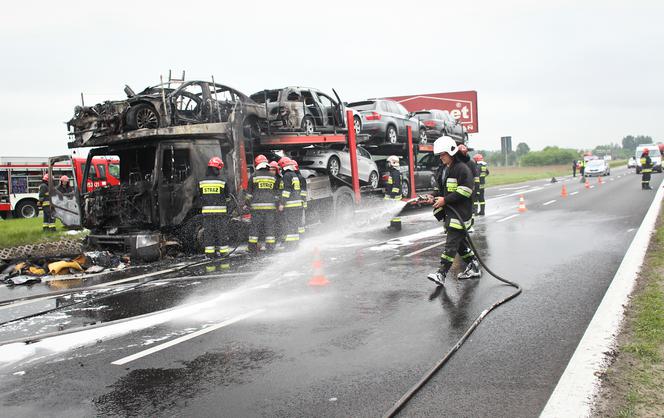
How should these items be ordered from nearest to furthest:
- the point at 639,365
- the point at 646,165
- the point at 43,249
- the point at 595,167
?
the point at 639,365 → the point at 43,249 → the point at 646,165 → the point at 595,167

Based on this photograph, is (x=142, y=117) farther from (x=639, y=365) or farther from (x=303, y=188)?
(x=639, y=365)

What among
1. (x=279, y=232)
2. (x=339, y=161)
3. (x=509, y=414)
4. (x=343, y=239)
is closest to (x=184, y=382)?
(x=509, y=414)

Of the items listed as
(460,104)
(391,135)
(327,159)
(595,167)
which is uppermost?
(460,104)

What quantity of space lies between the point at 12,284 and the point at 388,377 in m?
A: 7.14

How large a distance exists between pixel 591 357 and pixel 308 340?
228 cm

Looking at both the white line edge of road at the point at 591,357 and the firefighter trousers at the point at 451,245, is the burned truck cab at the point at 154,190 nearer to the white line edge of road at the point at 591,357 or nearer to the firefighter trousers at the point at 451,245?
the firefighter trousers at the point at 451,245

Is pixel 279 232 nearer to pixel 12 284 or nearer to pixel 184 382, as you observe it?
pixel 12 284

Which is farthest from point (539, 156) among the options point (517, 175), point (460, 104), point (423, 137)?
point (423, 137)

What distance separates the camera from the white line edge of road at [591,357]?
10.8ft

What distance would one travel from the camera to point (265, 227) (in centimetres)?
1041

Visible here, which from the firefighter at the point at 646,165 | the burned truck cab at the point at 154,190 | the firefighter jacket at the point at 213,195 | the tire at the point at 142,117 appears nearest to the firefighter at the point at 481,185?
the burned truck cab at the point at 154,190

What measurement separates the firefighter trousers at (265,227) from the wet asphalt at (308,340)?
134 cm

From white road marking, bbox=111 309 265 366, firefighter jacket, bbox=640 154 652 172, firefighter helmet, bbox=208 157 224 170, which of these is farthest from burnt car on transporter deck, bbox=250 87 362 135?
firefighter jacket, bbox=640 154 652 172

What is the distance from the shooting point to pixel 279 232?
10.8m
